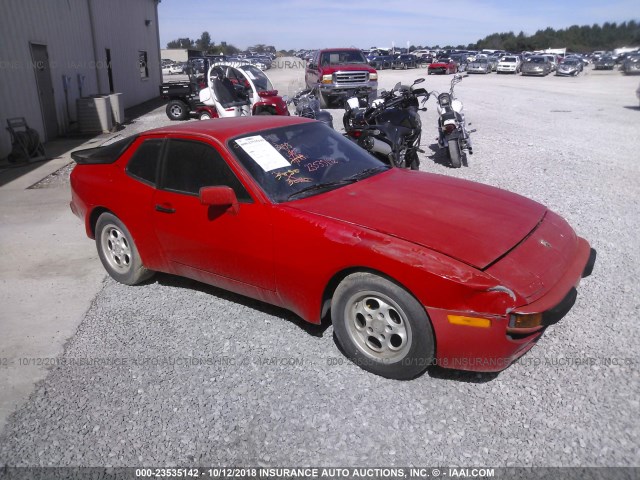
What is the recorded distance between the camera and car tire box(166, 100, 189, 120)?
16.0 meters

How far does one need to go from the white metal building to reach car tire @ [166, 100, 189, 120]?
4.89 ft

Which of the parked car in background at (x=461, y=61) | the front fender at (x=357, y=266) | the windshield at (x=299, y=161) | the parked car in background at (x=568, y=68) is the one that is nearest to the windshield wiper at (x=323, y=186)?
the windshield at (x=299, y=161)

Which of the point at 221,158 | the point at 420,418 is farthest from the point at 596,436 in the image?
the point at 221,158

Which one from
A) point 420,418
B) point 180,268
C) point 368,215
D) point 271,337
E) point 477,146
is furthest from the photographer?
point 477,146

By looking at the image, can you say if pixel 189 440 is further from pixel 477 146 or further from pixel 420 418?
pixel 477 146

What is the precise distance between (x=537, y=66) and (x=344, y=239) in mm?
40331

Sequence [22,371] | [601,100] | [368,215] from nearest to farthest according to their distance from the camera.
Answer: [368,215] → [22,371] → [601,100]

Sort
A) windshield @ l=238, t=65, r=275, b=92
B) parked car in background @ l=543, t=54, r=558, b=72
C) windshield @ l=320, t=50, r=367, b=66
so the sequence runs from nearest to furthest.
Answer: windshield @ l=238, t=65, r=275, b=92 → windshield @ l=320, t=50, r=367, b=66 → parked car in background @ l=543, t=54, r=558, b=72

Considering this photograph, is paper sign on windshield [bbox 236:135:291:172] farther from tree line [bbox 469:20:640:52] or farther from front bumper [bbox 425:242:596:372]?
tree line [bbox 469:20:640:52]

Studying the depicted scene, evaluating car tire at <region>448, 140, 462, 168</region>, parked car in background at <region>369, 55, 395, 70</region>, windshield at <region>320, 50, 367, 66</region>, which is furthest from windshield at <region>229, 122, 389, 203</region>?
parked car in background at <region>369, 55, 395, 70</region>

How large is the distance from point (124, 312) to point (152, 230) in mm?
722

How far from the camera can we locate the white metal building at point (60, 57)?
35.6ft

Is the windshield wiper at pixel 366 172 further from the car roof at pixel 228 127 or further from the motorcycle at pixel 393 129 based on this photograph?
the motorcycle at pixel 393 129

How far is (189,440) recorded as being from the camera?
2.75m
